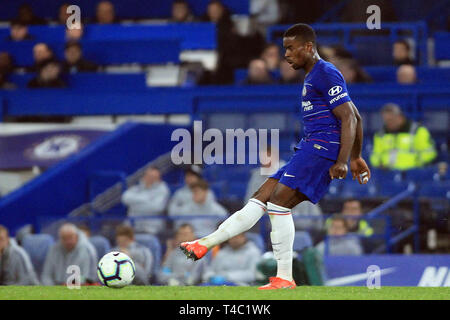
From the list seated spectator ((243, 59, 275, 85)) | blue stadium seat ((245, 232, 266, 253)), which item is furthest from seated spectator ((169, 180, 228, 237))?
seated spectator ((243, 59, 275, 85))

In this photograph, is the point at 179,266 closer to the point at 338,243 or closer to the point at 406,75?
the point at 338,243

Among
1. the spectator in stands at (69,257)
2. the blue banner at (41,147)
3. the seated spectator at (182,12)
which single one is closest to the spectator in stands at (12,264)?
the spectator in stands at (69,257)

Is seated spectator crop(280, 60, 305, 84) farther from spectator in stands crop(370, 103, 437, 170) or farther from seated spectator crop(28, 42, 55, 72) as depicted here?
seated spectator crop(28, 42, 55, 72)

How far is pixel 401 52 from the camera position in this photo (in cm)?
1405

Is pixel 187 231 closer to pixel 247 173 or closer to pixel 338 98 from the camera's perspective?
pixel 247 173

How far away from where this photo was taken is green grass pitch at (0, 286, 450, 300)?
5.98m

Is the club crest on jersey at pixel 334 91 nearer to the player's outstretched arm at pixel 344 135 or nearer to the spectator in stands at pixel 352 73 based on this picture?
the player's outstretched arm at pixel 344 135

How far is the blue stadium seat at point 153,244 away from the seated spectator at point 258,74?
3858 mm

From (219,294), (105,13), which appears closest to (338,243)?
(219,294)

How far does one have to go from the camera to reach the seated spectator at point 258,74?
1393 centimetres

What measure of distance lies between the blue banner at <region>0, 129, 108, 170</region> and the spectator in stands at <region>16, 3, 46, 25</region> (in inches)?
141

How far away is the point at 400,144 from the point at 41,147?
4.96 meters

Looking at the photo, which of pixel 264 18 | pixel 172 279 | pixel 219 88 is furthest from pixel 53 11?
pixel 172 279

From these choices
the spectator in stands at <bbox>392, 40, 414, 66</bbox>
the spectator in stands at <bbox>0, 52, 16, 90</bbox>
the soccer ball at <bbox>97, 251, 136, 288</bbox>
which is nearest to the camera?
the soccer ball at <bbox>97, 251, 136, 288</bbox>
